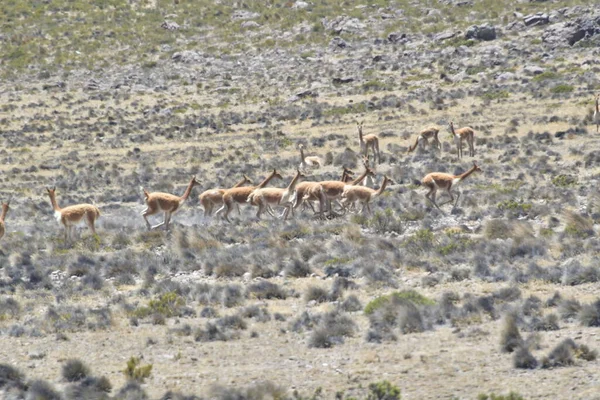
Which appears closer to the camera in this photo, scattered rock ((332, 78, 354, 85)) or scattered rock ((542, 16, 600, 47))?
scattered rock ((542, 16, 600, 47))

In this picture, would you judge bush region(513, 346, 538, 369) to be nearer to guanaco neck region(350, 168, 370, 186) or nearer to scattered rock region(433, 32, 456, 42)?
guanaco neck region(350, 168, 370, 186)

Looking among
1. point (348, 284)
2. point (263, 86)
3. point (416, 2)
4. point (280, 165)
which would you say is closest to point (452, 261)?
point (348, 284)

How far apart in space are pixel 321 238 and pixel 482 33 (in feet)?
149

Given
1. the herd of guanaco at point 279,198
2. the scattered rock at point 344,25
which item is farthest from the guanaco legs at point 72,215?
the scattered rock at point 344,25

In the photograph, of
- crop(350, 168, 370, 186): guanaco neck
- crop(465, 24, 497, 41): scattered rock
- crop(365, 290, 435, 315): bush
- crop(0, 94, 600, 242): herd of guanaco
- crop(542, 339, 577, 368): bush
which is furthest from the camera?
crop(465, 24, 497, 41): scattered rock

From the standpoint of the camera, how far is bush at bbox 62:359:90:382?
490 inches

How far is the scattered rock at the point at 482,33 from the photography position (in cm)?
6359

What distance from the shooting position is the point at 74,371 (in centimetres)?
1245

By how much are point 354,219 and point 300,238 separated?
1.95m

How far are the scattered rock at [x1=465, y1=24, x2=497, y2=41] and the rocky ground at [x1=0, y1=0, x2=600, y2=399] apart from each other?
6.8 inches

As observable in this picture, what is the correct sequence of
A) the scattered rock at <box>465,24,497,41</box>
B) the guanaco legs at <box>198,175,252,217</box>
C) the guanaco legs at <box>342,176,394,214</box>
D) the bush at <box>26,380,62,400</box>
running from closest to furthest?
1. the bush at <box>26,380,62,400</box>
2. the guanaco legs at <box>342,176,394,214</box>
3. the guanaco legs at <box>198,175,252,217</box>
4. the scattered rock at <box>465,24,497,41</box>

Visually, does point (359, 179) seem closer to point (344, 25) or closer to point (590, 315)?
point (590, 315)

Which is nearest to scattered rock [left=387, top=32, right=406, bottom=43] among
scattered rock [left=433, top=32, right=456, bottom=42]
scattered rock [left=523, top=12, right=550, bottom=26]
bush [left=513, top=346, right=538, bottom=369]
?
scattered rock [left=433, top=32, right=456, bottom=42]

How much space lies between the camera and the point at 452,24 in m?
70.1
